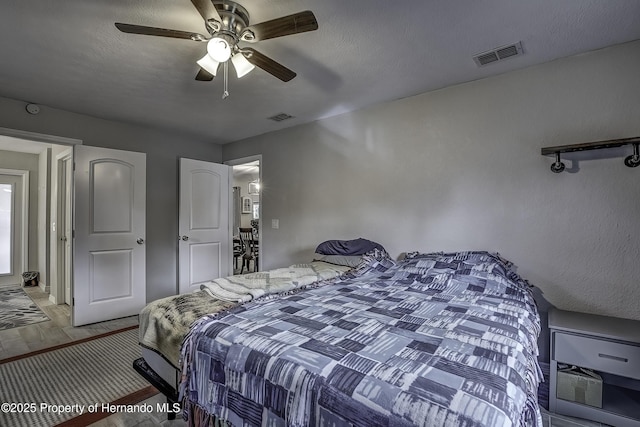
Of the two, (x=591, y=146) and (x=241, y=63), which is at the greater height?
(x=241, y=63)

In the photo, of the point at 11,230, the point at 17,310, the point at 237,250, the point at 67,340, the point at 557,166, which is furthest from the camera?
the point at 237,250

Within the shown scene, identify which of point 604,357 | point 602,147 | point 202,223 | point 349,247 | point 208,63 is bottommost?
point 604,357

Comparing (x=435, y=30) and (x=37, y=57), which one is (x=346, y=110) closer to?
(x=435, y=30)

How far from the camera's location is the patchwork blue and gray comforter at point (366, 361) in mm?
832

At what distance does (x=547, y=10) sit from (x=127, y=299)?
15.4 feet

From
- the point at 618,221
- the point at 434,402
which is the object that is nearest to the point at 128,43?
the point at 434,402

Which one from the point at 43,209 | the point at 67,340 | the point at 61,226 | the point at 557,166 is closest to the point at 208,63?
the point at 557,166

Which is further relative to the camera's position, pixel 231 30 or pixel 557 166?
pixel 557 166

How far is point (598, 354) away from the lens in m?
1.72

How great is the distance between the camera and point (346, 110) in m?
3.25

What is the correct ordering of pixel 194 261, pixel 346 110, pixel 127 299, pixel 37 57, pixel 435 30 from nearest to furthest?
pixel 435 30 → pixel 37 57 → pixel 346 110 → pixel 127 299 → pixel 194 261

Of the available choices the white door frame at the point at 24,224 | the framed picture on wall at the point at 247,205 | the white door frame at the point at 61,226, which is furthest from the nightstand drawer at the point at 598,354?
the framed picture on wall at the point at 247,205

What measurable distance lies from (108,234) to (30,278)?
2917 mm

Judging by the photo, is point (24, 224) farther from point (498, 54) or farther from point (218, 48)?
point (498, 54)
